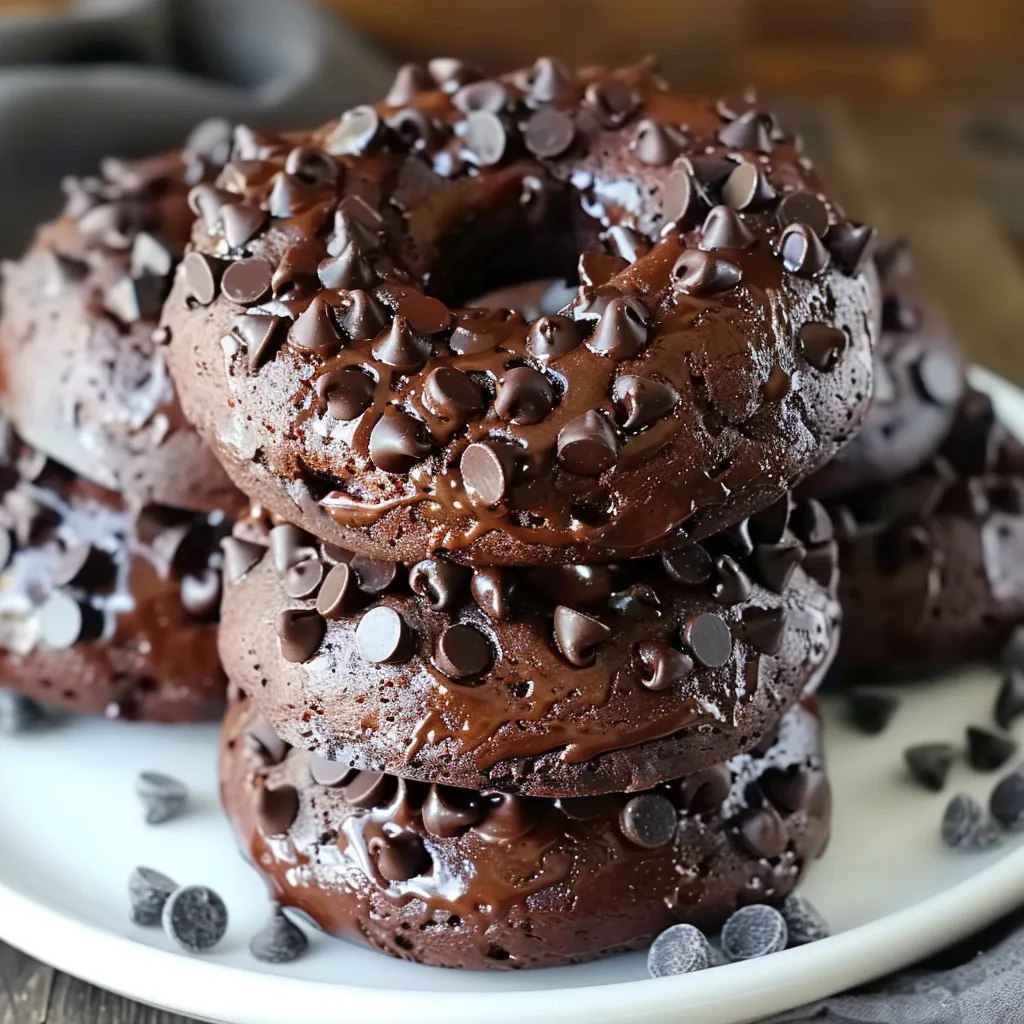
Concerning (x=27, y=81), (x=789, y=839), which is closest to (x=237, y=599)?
(x=789, y=839)

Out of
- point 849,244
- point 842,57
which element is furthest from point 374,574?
point 842,57

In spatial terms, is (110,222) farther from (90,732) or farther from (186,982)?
(186,982)

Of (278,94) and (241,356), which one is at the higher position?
(241,356)

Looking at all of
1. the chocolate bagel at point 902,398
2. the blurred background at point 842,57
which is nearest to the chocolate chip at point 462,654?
the chocolate bagel at point 902,398

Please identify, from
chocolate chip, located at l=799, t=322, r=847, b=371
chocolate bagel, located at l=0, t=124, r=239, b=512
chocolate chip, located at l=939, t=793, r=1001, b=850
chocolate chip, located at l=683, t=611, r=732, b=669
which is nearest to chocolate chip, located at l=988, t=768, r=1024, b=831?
chocolate chip, located at l=939, t=793, r=1001, b=850

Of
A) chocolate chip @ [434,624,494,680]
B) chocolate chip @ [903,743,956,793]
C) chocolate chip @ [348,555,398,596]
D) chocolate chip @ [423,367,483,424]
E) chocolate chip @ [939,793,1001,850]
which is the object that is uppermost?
chocolate chip @ [423,367,483,424]

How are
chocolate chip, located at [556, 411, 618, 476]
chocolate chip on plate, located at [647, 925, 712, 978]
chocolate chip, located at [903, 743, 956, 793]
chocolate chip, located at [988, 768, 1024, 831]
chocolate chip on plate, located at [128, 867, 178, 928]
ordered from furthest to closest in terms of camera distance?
chocolate chip, located at [903, 743, 956, 793], chocolate chip, located at [988, 768, 1024, 831], chocolate chip on plate, located at [128, 867, 178, 928], chocolate chip on plate, located at [647, 925, 712, 978], chocolate chip, located at [556, 411, 618, 476]

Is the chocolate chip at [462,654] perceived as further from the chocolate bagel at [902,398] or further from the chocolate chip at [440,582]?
the chocolate bagel at [902,398]

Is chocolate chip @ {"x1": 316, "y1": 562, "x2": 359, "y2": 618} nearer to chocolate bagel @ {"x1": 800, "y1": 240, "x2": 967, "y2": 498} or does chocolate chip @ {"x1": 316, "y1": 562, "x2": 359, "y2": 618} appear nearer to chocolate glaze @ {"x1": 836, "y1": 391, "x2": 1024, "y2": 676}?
chocolate bagel @ {"x1": 800, "y1": 240, "x2": 967, "y2": 498}
